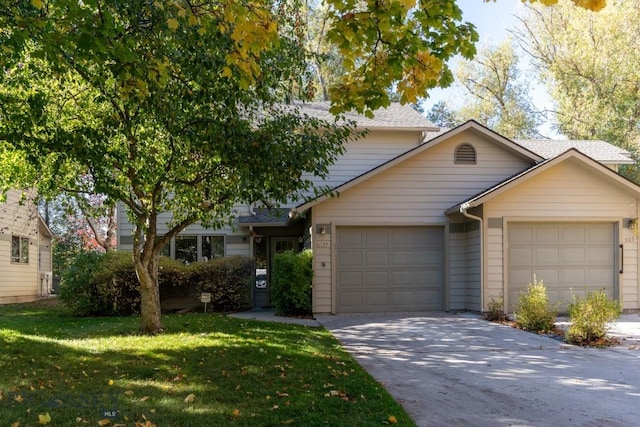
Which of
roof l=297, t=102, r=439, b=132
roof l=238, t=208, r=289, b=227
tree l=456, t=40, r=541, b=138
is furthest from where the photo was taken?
tree l=456, t=40, r=541, b=138

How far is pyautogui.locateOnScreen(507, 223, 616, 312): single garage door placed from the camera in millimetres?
13016

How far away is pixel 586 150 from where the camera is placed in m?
18.3

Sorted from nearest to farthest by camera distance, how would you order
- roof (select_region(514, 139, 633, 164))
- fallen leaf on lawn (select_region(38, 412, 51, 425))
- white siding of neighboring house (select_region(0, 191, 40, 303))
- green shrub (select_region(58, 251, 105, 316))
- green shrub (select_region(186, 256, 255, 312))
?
fallen leaf on lawn (select_region(38, 412, 51, 425)), green shrub (select_region(58, 251, 105, 316)), green shrub (select_region(186, 256, 255, 312)), roof (select_region(514, 139, 633, 164)), white siding of neighboring house (select_region(0, 191, 40, 303))

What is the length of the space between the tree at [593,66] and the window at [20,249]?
24834mm

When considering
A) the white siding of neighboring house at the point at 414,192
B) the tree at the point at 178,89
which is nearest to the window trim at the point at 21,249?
the tree at the point at 178,89

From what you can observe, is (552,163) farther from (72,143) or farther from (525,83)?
(525,83)

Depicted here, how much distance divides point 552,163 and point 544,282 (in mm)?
2828

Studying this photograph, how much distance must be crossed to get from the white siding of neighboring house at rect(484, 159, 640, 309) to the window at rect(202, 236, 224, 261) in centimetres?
805

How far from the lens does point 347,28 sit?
507 cm

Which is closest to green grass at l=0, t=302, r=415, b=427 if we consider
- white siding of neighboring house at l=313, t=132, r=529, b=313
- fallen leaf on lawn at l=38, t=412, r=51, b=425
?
fallen leaf on lawn at l=38, t=412, r=51, b=425

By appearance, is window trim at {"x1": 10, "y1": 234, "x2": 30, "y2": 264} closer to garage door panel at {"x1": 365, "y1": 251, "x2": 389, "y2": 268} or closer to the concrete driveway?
garage door panel at {"x1": 365, "y1": 251, "x2": 389, "y2": 268}

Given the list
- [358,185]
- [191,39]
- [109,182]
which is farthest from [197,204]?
[358,185]

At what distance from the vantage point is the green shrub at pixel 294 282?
43.4 feet

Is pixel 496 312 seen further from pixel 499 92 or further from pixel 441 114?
pixel 441 114
